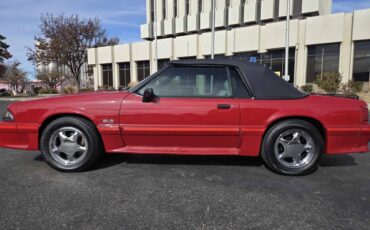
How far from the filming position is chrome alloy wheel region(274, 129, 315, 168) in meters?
3.64

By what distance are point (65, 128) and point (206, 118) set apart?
187cm

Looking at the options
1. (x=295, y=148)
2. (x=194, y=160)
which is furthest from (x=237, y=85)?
(x=194, y=160)

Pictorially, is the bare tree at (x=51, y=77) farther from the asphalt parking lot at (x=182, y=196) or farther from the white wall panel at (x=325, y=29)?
the asphalt parking lot at (x=182, y=196)

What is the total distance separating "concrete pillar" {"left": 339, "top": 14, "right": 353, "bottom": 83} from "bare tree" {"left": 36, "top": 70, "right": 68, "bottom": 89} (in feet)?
125

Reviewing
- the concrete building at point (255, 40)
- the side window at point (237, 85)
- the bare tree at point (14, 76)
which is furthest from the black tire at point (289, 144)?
the bare tree at point (14, 76)

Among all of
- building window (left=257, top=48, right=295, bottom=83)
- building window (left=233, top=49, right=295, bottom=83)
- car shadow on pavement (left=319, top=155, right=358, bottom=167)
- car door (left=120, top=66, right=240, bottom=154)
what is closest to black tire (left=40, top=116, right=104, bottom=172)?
car door (left=120, top=66, right=240, bottom=154)

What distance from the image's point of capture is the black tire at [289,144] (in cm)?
359

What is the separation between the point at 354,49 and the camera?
913 inches

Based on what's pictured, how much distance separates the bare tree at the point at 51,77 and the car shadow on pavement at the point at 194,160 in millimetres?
42764

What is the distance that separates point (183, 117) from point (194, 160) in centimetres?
101

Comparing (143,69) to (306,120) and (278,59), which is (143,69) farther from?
(306,120)

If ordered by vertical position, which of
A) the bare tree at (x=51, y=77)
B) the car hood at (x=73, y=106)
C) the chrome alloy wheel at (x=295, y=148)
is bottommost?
the chrome alloy wheel at (x=295, y=148)

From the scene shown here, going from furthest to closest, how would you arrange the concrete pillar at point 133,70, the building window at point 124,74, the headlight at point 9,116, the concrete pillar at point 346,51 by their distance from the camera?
the building window at point 124,74
the concrete pillar at point 133,70
the concrete pillar at point 346,51
the headlight at point 9,116

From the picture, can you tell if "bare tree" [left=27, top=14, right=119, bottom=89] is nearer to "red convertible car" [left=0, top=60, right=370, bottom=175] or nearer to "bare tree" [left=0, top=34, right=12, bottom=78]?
"bare tree" [left=0, top=34, right=12, bottom=78]
